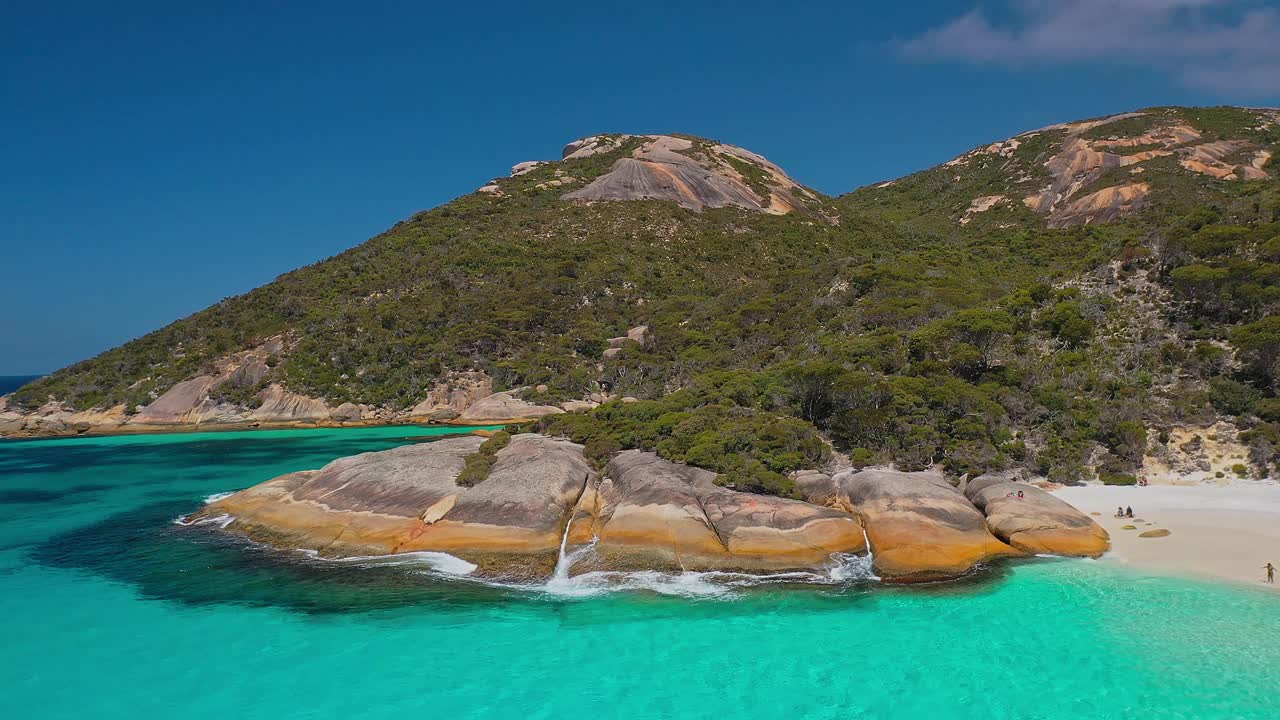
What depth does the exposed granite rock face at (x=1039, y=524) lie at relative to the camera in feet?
65.8

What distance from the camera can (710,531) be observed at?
2075cm

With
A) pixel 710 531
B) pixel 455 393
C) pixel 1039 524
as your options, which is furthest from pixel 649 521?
pixel 455 393

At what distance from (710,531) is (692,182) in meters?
89.3

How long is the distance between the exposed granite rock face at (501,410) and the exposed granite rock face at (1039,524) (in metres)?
38.7

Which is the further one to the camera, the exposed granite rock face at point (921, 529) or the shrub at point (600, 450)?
the shrub at point (600, 450)

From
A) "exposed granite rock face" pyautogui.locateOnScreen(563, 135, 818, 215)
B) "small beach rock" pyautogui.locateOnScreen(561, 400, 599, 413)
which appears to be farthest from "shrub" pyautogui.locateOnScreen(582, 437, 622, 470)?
"exposed granite rock face" pyautogui.locateOnScreen(563, 135, 818, 215)

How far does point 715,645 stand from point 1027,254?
72.2 meters

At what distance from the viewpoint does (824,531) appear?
20.5m

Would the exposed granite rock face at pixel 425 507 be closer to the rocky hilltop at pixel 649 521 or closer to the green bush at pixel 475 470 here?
the rocky hilltop at pixel 649 521

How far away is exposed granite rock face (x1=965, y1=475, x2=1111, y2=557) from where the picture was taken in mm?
20047

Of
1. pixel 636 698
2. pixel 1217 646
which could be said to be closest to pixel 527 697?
pixel 636 698

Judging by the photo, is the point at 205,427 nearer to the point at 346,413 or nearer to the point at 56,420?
the point at 346,413

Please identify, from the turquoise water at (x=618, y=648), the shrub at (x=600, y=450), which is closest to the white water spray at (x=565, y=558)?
the turquoise water at (x=618, y=648)

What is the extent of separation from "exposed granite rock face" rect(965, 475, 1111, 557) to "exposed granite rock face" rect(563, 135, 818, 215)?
80.7m
